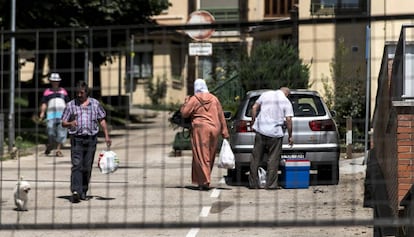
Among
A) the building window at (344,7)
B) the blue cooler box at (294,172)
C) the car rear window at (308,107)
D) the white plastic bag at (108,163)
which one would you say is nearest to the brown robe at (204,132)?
the blue cooler box at (294,172)

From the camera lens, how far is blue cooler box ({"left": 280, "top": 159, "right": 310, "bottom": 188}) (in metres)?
11.8

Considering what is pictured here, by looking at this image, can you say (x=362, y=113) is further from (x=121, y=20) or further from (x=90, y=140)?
(x=121, y=20)

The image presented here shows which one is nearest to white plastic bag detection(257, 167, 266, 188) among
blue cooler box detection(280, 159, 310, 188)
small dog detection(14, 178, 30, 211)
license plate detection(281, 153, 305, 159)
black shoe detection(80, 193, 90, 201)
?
blue cooler box detection(280, 159, 310, 188)

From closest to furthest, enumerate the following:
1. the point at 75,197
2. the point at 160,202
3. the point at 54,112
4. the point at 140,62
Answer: the point at 140,62 < the point at 160,202 < the point at 75,197 < the point at 54,112

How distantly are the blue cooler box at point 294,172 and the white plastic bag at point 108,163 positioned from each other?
235 cm

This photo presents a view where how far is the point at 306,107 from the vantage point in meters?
12.7

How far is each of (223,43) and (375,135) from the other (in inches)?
329

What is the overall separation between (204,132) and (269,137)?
954mm

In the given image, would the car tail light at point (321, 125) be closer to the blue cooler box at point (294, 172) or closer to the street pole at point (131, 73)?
the blue cooler box at point (294, 172)

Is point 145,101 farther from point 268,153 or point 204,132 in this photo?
point 268,153

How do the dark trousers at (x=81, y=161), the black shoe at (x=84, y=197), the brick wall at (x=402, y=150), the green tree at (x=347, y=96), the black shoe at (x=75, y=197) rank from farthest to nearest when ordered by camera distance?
the dark trousers at (x=81, y=161)
the black shoe at (x=75, y=197)
the black shoe at (x=84, y=197)
the brick wall at (x=402, y=150)
the green tree at (x=347, y=96)

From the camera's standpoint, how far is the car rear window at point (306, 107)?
1200cm

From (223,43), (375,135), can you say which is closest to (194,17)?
(375,135)

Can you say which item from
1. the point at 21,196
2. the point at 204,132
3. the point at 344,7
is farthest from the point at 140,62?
the point at 204,132
